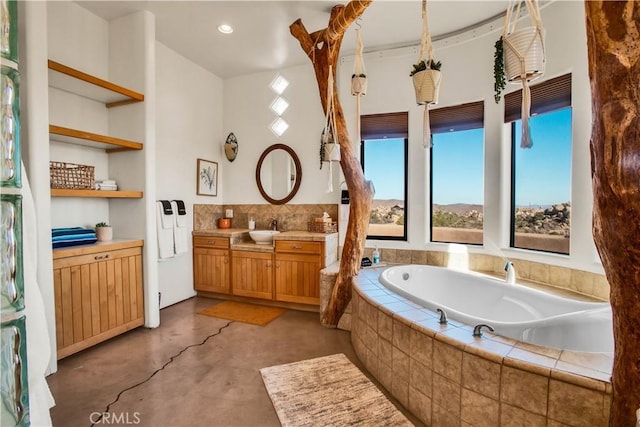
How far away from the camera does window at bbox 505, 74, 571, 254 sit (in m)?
2.72

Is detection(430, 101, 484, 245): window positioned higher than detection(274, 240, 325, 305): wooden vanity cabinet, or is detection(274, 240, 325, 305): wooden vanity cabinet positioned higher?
detection(430, 101, 484, 245): window

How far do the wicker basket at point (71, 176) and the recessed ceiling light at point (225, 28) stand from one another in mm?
2004

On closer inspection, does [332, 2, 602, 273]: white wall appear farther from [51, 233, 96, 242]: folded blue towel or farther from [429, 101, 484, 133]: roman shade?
[51, 233, 96, 242]: folded blue towel

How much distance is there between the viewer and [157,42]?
367cm

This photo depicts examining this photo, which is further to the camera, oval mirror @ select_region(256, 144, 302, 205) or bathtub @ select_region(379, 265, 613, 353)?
oval mirror @ select_region(256, 144, 302, 205)

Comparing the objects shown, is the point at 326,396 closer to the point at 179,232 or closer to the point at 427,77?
the point at 427,77

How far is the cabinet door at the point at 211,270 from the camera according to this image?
407 centimetres

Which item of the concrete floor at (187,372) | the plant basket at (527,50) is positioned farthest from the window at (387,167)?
the plant basket at (527,50)

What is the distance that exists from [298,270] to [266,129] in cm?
216

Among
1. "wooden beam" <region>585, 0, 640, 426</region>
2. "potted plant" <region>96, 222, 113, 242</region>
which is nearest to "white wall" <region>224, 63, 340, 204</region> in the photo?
"potted plant" <region>96, 222, 113, 242</region>

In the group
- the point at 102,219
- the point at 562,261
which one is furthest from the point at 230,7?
the point at 562,261

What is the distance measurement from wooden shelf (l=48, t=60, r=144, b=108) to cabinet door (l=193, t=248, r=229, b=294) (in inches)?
79.3

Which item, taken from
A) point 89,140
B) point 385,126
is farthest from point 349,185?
point 89,140

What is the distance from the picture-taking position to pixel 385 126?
3.84 m
